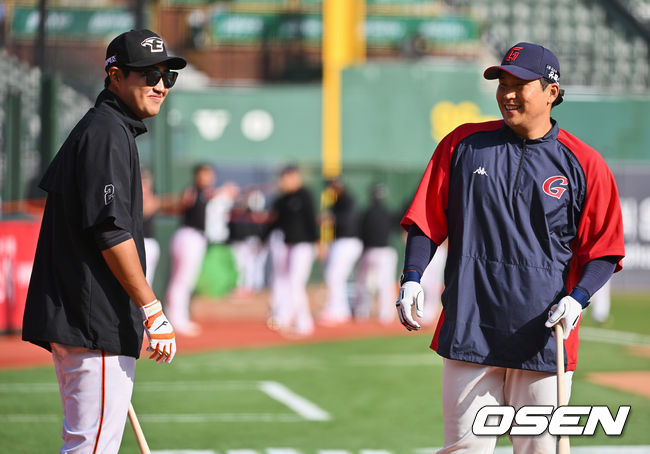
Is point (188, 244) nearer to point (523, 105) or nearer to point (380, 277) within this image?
point (380, 277)

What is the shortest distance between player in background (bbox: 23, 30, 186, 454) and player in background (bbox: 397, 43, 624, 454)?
1.13m

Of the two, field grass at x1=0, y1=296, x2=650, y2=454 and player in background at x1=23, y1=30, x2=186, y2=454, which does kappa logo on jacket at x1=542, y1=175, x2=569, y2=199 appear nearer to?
player in background at x1=23, y1=30, x2=186, y2=454

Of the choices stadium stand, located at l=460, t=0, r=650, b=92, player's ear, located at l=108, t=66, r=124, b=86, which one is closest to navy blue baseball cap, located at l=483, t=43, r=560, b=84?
player's ear, located at l=108, t=66, r=124, b=86

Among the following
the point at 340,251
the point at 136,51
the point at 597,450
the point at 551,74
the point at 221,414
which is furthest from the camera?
the point at 340,251

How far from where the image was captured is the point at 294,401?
977 cm

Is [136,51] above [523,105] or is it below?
above

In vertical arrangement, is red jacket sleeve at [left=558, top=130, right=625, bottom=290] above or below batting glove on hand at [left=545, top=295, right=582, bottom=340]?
above

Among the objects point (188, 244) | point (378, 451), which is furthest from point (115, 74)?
point (188, 244)

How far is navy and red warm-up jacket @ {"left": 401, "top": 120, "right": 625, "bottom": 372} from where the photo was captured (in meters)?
4.55

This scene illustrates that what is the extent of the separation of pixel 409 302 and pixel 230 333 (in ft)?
38.1

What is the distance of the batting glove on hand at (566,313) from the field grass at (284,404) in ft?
11.2

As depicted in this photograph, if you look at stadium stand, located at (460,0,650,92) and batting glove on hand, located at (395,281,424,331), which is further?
stadium stand, located at (460,0,650,92)

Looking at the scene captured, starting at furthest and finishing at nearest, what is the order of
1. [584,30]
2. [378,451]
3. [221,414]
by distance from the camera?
[584,30], [221,414], [378,451]

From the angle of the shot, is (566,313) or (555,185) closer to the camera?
(566,313)
